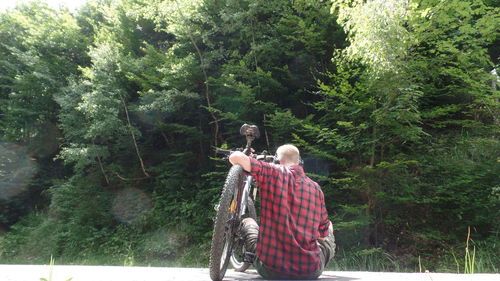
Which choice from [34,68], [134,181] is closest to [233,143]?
[134,181]

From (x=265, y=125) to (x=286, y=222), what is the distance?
5762 mm

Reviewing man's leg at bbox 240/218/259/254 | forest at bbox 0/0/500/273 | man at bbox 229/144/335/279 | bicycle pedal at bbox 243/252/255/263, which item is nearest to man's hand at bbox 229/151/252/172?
man at bbox 229/144/335/279

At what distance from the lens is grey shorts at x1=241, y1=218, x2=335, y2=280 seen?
2295mm

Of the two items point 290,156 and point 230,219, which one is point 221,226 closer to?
point 230,219

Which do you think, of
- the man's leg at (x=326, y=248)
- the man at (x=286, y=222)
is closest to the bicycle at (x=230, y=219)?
the man at (x=286, y=222)

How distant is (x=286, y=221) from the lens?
2277 mm

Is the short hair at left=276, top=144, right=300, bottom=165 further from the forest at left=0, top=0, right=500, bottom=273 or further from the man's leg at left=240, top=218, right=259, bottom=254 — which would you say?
the forest at left=0, top=0, right=500, bottom=273

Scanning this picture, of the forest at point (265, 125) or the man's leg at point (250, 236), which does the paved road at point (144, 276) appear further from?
the forest at point (265, 125)

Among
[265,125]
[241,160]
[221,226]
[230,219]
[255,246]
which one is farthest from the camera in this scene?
[265,125]

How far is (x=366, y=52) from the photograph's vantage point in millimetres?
5047

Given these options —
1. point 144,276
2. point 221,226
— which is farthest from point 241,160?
point 144,276

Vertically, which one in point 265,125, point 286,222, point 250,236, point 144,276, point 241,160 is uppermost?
point 265,125

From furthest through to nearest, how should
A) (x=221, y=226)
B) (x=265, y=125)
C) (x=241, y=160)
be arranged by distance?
(x=265, y=125) → (x=241, y=160) → (x=221, y=226)

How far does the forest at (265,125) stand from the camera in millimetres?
5719
